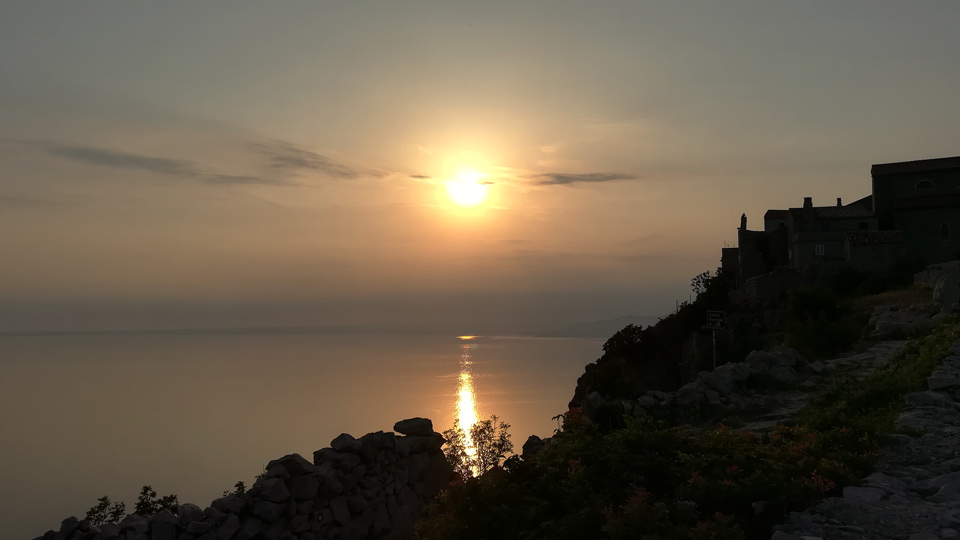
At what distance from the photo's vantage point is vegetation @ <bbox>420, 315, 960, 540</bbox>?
6.65 meters

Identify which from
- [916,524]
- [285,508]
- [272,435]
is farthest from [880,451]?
[272,435]

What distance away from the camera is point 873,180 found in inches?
2080

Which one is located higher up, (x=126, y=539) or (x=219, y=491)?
(x=126, y=539)

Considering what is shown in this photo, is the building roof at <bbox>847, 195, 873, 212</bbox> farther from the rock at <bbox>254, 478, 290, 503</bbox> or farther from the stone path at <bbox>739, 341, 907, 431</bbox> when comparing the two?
the rock at <bbox>254, 478, 290, 503</bbox>

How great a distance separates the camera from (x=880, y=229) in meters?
52.2

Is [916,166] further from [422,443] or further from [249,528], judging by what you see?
[249,528]

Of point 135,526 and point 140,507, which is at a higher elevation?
point 135,526

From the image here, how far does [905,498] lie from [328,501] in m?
8.58

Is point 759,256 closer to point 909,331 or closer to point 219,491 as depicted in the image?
point 909,331

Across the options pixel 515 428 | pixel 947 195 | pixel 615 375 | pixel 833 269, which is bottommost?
pixel 515 428

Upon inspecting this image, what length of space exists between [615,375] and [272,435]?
113 ft

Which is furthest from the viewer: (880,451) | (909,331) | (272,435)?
(272,435)

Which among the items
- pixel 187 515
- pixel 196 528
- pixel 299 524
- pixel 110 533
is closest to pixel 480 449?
pixel 299 524

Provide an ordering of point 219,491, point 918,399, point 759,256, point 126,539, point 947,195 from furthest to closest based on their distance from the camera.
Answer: point 759,256, point 947,195, point 219,491, point 918,399, point 126,539
